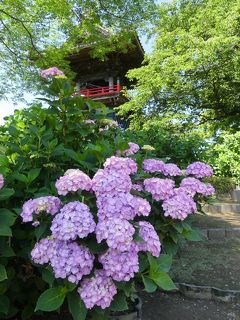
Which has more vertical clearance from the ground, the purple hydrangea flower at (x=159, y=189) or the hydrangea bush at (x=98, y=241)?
the purple hydrangea flower at (x=159, y=189)

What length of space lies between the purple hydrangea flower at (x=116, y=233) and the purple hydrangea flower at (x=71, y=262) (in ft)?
0.24

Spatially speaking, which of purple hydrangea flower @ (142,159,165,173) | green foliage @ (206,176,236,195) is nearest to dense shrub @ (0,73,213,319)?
purple hydrangea flower @ (142,159,165,173)

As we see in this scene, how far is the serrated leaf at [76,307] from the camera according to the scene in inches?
42.7

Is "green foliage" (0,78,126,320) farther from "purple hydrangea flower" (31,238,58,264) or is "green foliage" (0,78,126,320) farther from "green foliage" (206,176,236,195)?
"green foliage" (206,176,236,195)

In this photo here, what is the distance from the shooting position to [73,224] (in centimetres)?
106

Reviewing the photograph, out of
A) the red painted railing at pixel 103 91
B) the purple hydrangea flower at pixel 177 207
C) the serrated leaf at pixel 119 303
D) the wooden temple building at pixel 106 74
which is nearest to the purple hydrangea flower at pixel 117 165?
the purple hydrangea flower at pixel 177 207

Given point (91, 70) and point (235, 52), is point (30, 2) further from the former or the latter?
point (91, 70)

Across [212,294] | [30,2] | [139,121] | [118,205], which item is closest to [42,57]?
[30,2]

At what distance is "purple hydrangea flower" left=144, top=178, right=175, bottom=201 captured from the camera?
4.90 ft

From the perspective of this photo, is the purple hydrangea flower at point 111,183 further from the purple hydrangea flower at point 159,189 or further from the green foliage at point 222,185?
the green foliage at point 222,185

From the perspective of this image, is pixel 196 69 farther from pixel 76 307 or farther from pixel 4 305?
pixel 76 307

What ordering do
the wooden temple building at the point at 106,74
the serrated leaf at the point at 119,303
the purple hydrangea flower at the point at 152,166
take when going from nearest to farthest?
the serrated leaf at the point at 119,303 → the purple hydrangea flower at the point at 152,166 → the wooden temple building at the point at 106,74

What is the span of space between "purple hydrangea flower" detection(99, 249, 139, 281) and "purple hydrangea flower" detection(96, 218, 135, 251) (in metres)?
0.04

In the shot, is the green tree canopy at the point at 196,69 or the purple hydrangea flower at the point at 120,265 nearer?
the purple hydrangea flower at the point at 120,265
